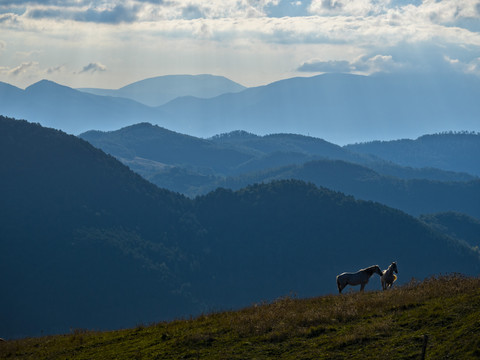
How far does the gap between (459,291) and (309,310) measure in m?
5.33

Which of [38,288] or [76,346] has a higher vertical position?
[76,346]

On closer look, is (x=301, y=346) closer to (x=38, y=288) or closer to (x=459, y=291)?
(x=459, y=291)

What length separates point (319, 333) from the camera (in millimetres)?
20016

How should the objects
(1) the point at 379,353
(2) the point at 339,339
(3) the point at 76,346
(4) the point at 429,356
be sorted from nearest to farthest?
(4) the point at 429,356
(1) the point at 379,353
(2) the point at 339,339
(3) the point at 76,346

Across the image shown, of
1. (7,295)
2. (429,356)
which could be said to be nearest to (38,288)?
(7,295)

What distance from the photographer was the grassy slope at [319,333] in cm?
1734

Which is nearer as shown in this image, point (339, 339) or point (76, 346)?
point (339, 339)

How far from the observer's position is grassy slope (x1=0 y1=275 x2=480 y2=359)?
56.9 feet

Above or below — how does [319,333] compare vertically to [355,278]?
above

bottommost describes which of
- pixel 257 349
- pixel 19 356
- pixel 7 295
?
pixel 7 295

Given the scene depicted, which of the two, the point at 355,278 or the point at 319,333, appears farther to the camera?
the point at 355,278

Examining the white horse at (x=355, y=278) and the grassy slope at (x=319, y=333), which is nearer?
the grassy slope at (x=319, y=333)

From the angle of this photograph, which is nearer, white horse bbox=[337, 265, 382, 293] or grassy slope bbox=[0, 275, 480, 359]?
grassy slope bbox=[0, 275, 480, 359]

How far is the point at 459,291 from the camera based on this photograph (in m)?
22.1
